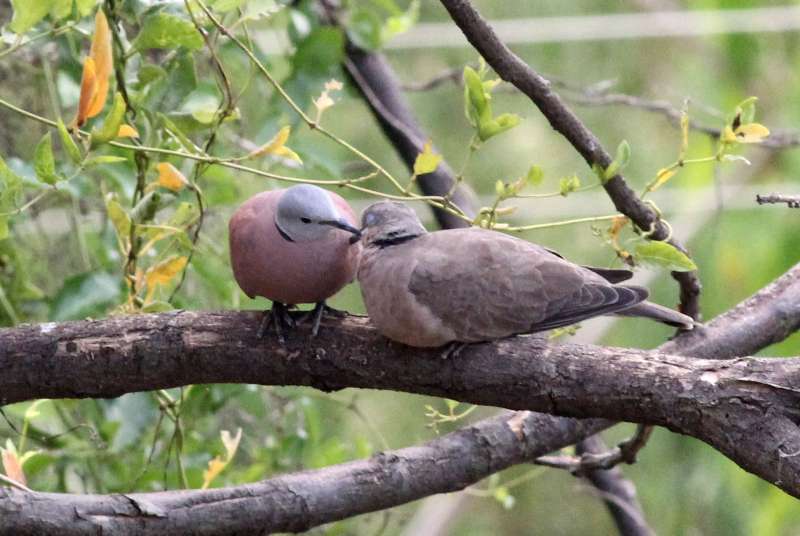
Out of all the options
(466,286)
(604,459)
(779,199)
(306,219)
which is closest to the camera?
(779,199)

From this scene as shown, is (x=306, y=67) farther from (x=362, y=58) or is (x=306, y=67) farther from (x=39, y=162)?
(x=39, y=162)

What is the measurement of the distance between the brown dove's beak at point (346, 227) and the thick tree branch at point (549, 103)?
0.73ft

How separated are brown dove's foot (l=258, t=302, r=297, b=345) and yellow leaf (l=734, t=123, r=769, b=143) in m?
0.47

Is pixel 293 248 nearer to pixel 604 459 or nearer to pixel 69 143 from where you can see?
pixel 69 143

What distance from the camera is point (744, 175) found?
333cm

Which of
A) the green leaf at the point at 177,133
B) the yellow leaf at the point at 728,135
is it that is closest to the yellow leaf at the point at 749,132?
the yellow leaf at the point at 728,135

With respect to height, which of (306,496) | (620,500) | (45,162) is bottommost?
(620,500)

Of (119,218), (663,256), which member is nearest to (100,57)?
(119,218)

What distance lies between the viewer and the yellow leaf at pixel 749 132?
1.06m

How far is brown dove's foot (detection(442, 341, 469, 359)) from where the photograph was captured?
3.40ft

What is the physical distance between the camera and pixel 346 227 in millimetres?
1134

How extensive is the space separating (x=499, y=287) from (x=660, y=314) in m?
0.23

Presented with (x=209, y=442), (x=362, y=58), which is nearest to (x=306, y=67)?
(x=362, y=58)

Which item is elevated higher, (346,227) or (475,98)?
(475,98)
